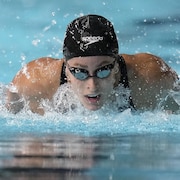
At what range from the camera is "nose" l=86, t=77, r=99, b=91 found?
440cm

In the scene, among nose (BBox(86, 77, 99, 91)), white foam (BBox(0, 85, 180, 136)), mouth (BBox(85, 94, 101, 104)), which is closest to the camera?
white foam (BBox(0, 85, 180, 136))

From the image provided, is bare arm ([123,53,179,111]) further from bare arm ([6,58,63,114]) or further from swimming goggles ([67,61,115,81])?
bare arm ([6,58,63,114])

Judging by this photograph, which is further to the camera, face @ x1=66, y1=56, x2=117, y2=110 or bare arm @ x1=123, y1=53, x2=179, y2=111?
bare arm @ x1=123, y1=53, x2=179, y2=111

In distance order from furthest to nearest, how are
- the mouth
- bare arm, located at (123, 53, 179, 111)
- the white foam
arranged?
bare arm, located at (123, 53, 179, 111) → the mouth → the white foam

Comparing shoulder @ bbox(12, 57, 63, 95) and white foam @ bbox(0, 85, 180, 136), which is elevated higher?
shoulder @ bbox(12, 57, 63, 95)

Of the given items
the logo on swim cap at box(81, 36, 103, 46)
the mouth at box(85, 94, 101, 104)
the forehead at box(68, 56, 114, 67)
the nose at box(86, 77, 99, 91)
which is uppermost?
the logo on swim cap at box(81, 36, 103, 46)

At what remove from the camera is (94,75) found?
440 centimetres

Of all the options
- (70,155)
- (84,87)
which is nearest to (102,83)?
(84,87)

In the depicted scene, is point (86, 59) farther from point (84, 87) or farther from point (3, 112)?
point (3, 112)

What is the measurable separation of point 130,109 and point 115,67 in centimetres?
37

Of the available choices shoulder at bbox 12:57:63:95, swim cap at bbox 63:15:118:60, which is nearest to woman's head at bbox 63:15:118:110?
swim cap at bbox 63:15:118:60

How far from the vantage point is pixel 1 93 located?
5.30m

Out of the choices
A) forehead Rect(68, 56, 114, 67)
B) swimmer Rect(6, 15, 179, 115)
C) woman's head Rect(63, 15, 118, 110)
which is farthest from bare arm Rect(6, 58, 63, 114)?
forehead Rect(68, 56, 114, 67)

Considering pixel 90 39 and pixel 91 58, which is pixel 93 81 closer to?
pixel 91 58
